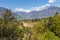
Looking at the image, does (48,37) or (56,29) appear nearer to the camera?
(48,37)

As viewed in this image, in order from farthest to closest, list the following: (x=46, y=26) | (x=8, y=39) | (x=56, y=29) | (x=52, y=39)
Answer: (x=46, y=26) → (x=56, y=29) → (x=52, y=39) → (x=8, y=39)

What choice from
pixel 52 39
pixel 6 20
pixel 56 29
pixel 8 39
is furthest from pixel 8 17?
pixel 56 29

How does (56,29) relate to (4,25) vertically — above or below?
below

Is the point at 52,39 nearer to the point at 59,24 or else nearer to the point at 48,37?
the point at 48,37

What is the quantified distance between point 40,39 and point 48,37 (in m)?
1.95

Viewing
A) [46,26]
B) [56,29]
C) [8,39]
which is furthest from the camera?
[46,26]

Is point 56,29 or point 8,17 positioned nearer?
point 8,17

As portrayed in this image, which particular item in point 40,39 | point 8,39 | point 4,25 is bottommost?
point 40,39

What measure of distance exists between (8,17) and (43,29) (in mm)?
32457

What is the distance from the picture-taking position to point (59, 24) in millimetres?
48125

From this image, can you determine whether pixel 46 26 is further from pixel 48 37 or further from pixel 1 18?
pixel 1 18

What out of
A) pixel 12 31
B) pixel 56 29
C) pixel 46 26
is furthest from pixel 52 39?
pixel 12 31

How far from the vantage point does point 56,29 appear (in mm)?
47344

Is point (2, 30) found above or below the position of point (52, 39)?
above
